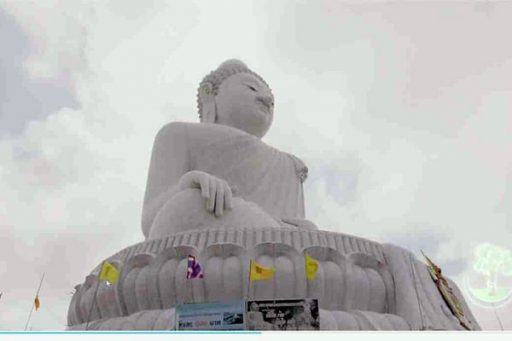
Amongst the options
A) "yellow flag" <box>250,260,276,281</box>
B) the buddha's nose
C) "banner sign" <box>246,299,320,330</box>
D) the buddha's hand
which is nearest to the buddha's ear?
the buddha's nose

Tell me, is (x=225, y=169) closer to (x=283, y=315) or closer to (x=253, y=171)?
(x=253, y=171)

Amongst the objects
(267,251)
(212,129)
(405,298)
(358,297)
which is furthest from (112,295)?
(212,129)

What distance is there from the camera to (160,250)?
12.4ft

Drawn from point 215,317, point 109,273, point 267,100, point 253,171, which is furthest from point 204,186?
point 267,100

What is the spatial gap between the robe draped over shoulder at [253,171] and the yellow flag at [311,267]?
1.71 metres

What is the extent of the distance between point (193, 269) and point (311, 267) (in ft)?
2.17

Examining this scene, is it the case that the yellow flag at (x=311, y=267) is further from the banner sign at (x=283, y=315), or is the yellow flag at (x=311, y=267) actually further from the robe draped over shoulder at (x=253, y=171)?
the robe draped over shoulder at (x=253, y=171)

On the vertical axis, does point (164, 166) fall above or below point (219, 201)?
above

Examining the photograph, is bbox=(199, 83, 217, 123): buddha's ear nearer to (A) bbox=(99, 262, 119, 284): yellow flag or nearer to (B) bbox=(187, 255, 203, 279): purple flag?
(A) bbox=(99, 262, 119, 284): yellow flag

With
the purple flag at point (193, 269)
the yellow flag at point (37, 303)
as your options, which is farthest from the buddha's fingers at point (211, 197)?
the yellow flag at point (37, 303)

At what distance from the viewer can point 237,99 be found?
603 centimetres

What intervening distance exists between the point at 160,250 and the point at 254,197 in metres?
1.60

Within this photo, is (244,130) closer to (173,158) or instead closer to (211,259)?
(173,158)

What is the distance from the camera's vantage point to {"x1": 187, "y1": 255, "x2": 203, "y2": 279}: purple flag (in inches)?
134
